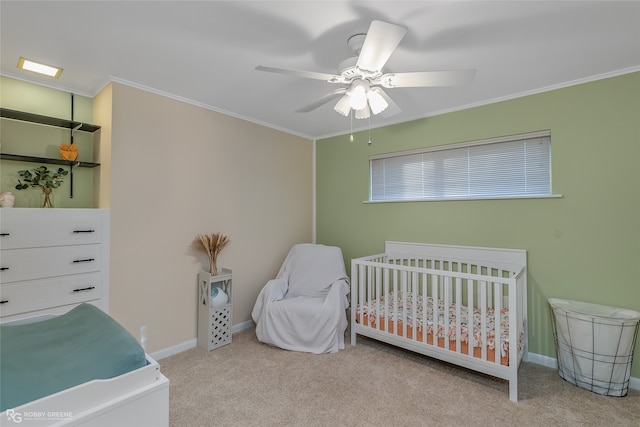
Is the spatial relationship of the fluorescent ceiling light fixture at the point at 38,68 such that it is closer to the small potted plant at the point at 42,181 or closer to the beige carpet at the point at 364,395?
the small potted plant at the point at 42,181

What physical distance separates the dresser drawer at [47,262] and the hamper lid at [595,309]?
354cm

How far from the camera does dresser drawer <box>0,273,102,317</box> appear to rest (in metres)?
1.94

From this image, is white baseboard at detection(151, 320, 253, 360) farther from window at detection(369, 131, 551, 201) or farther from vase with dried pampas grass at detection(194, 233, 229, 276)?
window at detection(369, 131, 551, 201)

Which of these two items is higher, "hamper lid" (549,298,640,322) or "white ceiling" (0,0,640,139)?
"white ceiling" (0,0,640,139)

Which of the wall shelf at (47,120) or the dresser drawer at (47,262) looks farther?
the wall shelf at (47,120)

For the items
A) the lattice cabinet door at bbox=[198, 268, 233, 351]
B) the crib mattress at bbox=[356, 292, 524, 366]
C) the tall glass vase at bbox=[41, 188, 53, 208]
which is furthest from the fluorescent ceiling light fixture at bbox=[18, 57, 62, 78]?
the crib mattress at bbox=[356, 292, 524, 366]

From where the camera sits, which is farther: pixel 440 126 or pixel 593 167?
pixel 440 126

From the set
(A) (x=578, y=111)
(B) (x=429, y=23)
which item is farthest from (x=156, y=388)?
(A) (x=578, y=111)

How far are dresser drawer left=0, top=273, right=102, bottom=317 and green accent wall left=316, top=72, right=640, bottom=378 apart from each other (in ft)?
9.40

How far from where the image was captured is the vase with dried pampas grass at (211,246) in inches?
111

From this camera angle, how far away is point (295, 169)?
12.7 feet

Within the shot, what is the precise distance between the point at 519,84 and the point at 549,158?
0.67 metres

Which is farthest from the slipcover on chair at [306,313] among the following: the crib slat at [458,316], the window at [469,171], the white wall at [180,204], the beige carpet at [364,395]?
the window at [469,171]

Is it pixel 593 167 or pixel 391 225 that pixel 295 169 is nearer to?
pixel 391 225
